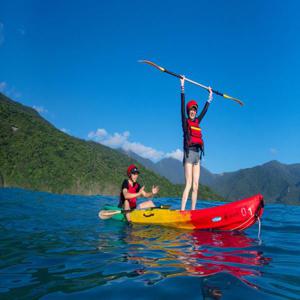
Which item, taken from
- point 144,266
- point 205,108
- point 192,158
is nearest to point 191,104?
point 205,108

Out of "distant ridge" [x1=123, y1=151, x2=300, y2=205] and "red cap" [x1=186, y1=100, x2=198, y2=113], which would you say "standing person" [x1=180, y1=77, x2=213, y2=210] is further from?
"distant ridge" [x1=123, y1=151, x2=300, y2=205]

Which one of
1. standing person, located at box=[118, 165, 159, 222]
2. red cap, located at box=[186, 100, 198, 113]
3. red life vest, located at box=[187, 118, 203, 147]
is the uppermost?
red cap, located at box=[186, 100, 198, 113]

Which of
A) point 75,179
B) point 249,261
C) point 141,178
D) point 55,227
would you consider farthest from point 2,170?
point 249,261

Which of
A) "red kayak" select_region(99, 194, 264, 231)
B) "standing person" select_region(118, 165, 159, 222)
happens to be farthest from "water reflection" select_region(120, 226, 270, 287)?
"standing person" select_region(118, 165, 159, 222)

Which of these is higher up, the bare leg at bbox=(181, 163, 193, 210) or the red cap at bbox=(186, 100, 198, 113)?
the red cap at bbox=(186, 100, 198, 113)

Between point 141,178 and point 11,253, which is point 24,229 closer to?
point 11,253

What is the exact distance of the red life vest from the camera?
31.6 feet

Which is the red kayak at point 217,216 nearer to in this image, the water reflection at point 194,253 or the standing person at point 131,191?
the water reflection at point 194,253

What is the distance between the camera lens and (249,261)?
17.4 feet

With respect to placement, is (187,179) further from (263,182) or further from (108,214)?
(263,182)

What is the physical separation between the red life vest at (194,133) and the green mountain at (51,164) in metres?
34.2

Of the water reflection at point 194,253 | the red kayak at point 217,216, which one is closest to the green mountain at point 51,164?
the red kayak at point 217,216

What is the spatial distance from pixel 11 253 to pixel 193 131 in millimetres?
6206

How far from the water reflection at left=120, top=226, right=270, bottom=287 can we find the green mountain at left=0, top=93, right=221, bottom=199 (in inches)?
1380
